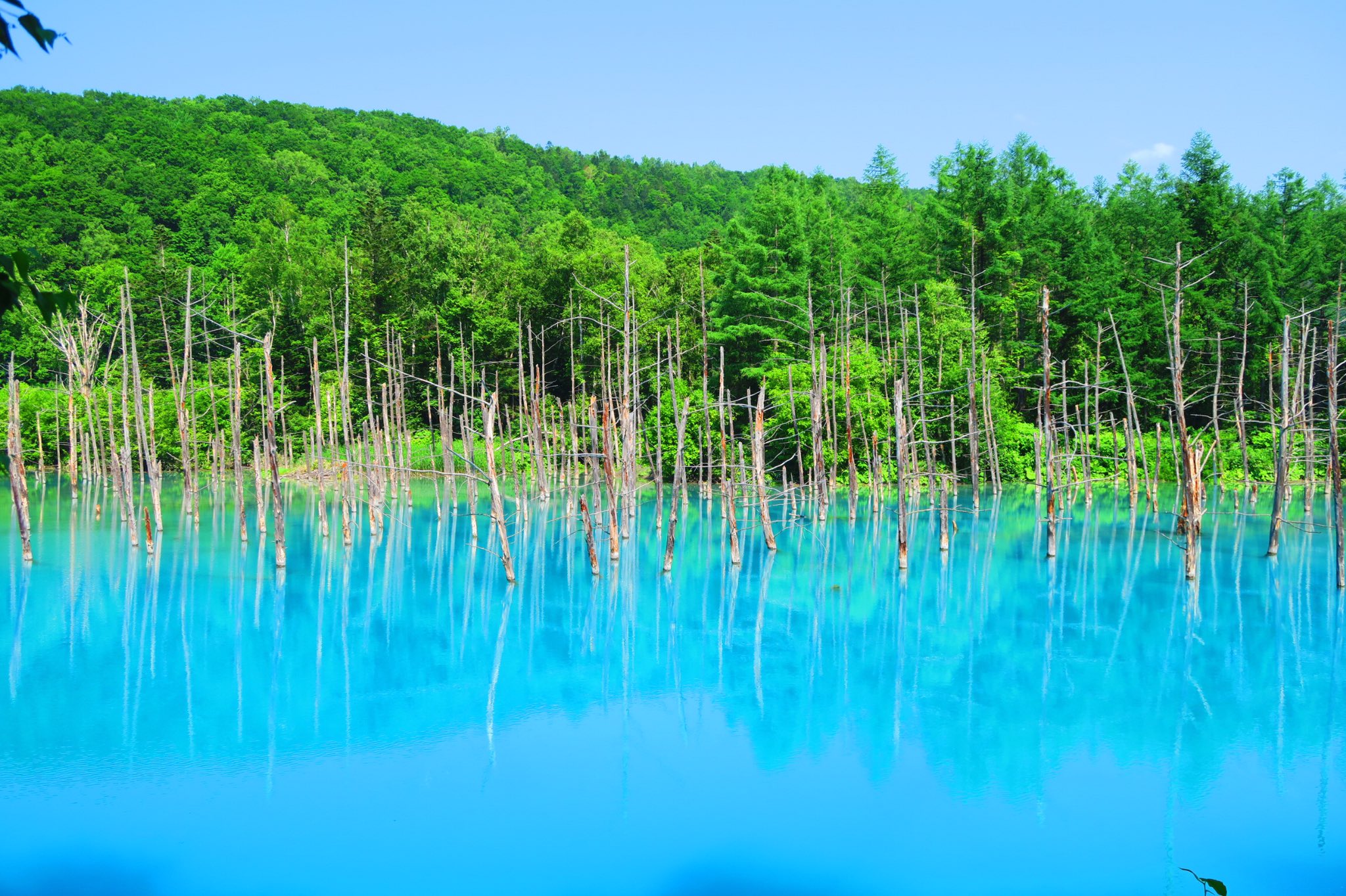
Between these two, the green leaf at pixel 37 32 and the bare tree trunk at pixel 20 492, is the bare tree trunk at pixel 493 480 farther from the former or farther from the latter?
the green leaf at pixel 37 32

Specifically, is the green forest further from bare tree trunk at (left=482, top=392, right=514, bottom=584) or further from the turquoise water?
bare tree trunk at (left=482, top=392, right=514, bottom=584)

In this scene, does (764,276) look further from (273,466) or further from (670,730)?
(670,730)

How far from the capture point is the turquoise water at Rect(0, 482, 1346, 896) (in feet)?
28.2

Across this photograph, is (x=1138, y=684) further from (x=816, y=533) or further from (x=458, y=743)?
(x=816, y=533)

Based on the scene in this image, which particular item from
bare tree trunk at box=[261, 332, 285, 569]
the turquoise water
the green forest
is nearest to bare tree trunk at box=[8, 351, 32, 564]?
the turquoise water

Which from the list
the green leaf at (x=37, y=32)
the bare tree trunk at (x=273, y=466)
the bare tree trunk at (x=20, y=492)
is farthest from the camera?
the bare tree trunk at (x=273, y=466)

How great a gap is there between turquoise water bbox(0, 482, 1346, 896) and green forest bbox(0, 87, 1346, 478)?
1287 cm

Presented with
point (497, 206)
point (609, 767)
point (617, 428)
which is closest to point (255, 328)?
point (497, 206)

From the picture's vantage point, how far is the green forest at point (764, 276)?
38875 millimetres

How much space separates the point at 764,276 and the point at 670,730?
29711 mm

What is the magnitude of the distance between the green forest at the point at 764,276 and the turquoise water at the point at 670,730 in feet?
42.2

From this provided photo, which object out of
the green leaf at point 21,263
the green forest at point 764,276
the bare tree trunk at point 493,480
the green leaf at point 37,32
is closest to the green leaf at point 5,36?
the green leaf at point 37,32

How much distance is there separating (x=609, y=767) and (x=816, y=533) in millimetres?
16655

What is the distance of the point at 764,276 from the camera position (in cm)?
3962
